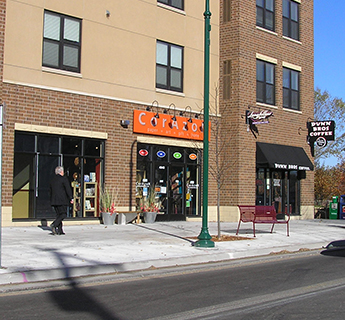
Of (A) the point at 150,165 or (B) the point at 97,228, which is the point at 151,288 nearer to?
(B) the point at 97,228

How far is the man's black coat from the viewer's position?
13.6 m

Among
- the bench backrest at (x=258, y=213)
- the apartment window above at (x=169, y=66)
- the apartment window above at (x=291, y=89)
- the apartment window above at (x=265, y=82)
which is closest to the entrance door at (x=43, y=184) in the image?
the apartment window above at (x=169, y=66)

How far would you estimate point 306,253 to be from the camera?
13.0m

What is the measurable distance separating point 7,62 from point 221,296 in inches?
443

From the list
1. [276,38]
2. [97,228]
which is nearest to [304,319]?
[97,228]

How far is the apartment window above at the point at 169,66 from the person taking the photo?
19.7 metres

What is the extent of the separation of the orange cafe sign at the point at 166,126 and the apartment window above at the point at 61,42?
3.03 metres

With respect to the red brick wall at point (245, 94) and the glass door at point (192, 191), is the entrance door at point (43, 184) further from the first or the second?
the red brick wall at point (245, 94)

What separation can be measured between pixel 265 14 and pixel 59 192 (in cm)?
1393

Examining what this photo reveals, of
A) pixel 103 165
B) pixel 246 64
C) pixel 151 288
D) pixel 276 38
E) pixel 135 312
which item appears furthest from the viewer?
pixel 276 38

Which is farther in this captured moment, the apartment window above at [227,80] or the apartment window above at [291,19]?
the apartment window above at [291,19]

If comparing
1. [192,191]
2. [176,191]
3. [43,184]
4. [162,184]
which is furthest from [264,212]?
[43,184]

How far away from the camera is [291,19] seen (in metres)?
24.1

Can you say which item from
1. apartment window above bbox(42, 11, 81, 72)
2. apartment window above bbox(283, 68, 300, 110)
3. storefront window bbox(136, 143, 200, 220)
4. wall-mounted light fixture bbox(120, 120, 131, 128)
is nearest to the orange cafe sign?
wall-mounted light fixture bbox(120, 120, 131, 128)
